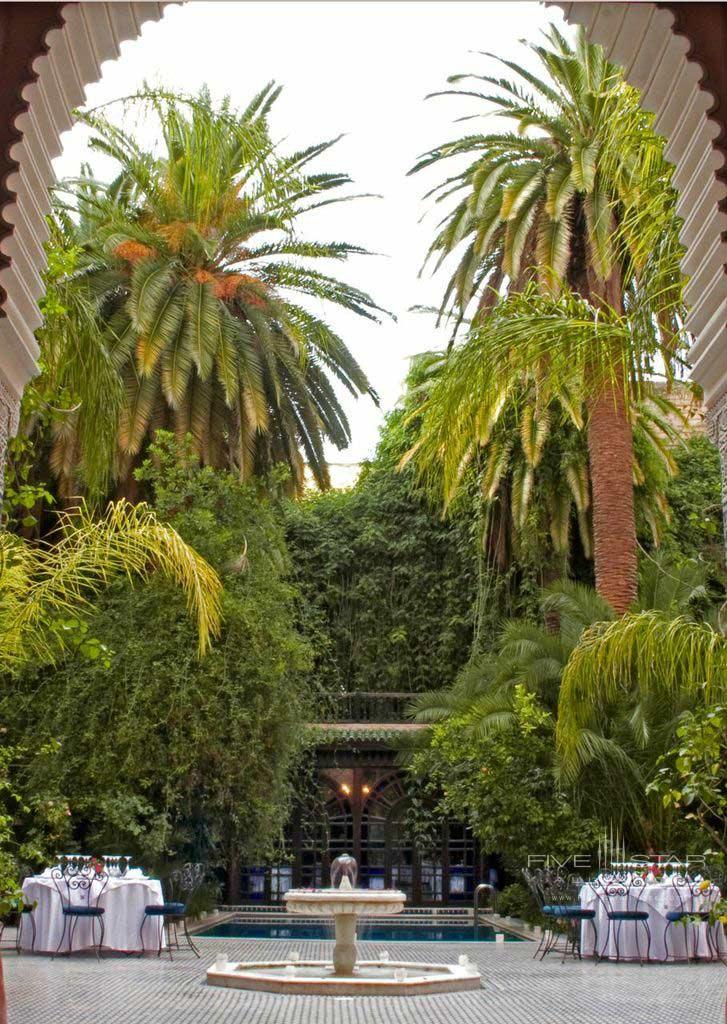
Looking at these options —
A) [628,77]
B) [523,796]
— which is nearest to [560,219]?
[523,796]

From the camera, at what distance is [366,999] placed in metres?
9.80

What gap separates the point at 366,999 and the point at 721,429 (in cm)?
617

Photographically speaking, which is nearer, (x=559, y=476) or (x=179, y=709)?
(x=179, y=709)

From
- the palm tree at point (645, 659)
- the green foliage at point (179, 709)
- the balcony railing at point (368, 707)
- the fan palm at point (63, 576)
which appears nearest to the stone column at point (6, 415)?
the fan palm at point (63, 576)

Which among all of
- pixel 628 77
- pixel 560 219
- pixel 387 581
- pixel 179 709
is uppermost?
pixel 560 219

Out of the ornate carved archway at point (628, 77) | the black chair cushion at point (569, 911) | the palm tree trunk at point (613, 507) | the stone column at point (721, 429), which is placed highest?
the palm tree trunk at point (613, 507)

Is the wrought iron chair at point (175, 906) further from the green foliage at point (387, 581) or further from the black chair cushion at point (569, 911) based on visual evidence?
the green foliage at point (387, 581)

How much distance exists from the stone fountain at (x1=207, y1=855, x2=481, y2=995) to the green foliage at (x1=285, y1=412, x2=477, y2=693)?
12135 millimetres

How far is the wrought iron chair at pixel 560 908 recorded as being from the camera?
11906mm

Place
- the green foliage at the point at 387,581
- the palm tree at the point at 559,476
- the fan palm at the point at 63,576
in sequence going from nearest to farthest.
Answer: the fan palm at the point at 63,576
the palm tree at the point at 559,476
the green foliage at the point at 387,581

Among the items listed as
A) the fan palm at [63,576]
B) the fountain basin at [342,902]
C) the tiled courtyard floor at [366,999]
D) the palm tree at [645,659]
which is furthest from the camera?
the fountain basin at [342,902]

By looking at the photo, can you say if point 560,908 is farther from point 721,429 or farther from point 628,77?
point 628,77

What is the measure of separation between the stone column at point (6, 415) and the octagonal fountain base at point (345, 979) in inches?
244

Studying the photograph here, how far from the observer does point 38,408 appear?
7.15 meters
